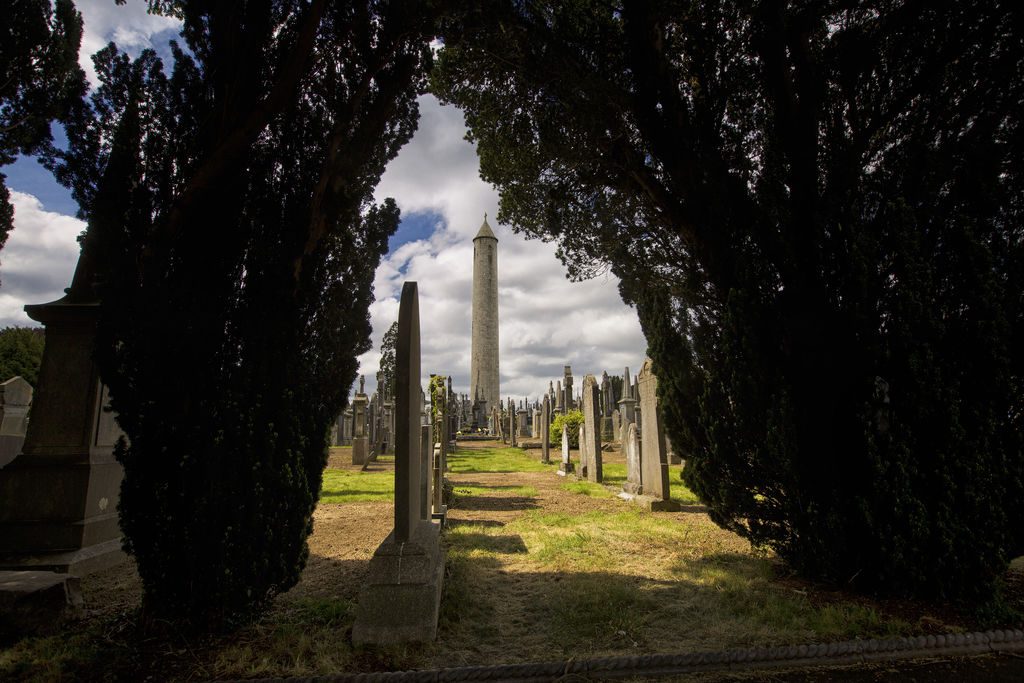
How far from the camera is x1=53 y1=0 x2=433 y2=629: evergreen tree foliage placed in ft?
10.6

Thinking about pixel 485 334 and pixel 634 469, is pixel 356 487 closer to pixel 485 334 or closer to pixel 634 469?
pixel 634 469

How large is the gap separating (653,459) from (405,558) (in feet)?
→ 20.1

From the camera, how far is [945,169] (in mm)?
3676

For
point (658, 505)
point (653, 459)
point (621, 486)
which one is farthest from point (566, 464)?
point (658, 505)

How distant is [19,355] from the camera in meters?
26.0

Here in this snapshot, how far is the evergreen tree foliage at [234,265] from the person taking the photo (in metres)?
3.24

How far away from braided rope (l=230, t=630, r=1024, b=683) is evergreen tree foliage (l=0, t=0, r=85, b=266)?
20.0ft

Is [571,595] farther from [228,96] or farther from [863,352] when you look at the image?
[228,96]

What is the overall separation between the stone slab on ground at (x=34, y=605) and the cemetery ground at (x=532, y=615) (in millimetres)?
113

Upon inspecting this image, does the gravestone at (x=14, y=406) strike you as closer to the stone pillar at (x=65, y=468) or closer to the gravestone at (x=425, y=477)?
the stone pillar at (x=65, y=468)

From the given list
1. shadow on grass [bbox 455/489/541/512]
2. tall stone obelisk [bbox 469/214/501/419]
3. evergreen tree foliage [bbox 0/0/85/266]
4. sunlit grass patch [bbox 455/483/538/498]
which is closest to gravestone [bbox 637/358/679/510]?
shadow on grass [bbox 455/489/541/512]

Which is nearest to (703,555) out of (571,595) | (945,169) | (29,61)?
(571,595)

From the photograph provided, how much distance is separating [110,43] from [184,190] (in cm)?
149

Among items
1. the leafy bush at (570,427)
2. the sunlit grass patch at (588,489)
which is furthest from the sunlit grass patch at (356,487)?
the leafy bush at (570,427)
